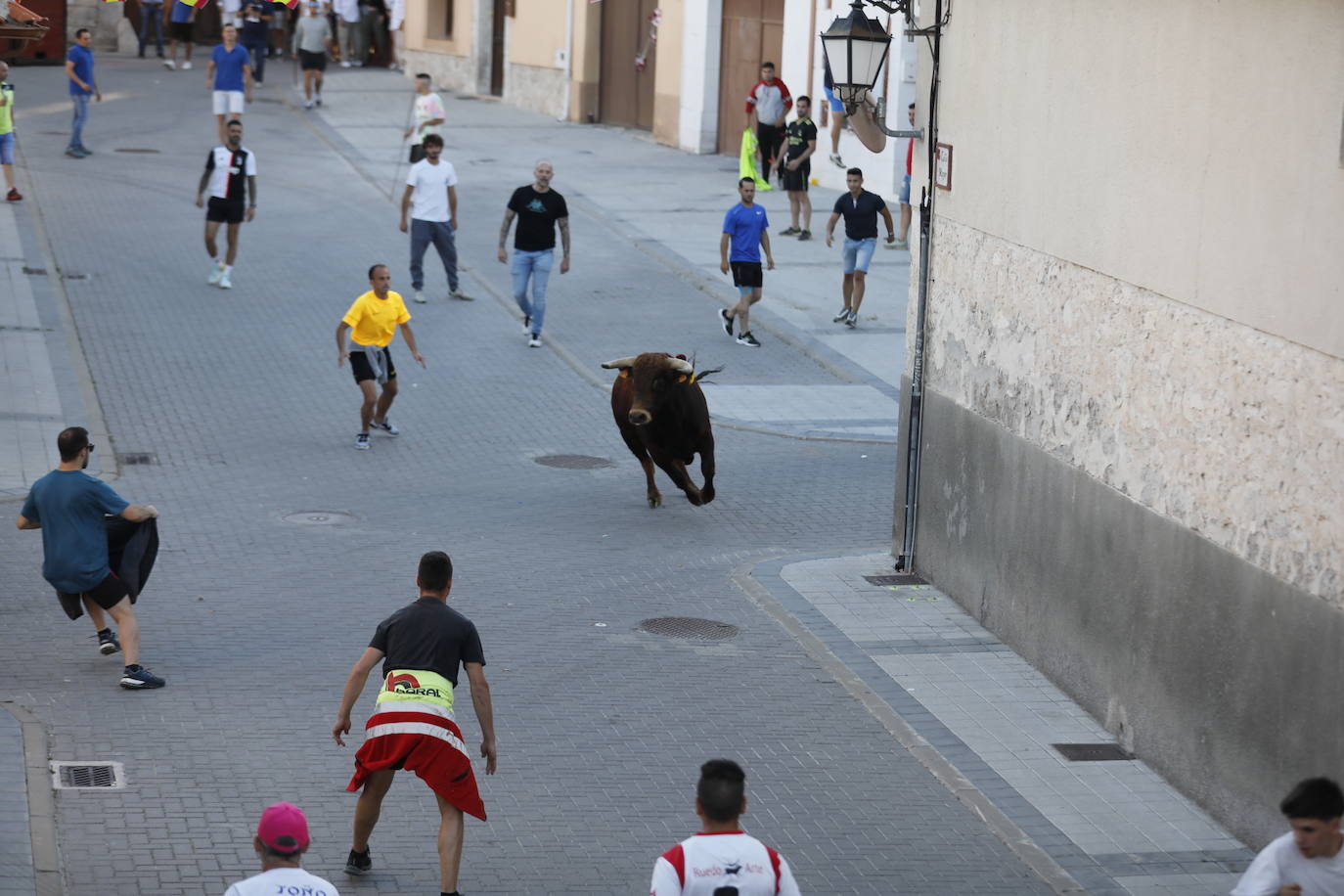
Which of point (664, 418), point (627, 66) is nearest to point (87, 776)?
point (664, 418)

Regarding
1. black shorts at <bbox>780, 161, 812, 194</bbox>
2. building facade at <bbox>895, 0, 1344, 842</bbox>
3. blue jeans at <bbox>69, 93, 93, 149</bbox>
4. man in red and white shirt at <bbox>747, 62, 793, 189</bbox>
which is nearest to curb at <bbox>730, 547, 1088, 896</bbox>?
building facade at <bbox>895, 0, 1344, 842</bbox>

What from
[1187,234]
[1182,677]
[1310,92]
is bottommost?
[1182,677]

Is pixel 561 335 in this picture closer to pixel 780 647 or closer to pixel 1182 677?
pixel 780 647

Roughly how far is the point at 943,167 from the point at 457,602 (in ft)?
16.3

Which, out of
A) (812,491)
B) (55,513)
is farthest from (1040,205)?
(55,513)

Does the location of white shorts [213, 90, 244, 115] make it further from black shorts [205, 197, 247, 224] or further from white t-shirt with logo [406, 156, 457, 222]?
white t-shirt with logo [406, 156, 457, 222]

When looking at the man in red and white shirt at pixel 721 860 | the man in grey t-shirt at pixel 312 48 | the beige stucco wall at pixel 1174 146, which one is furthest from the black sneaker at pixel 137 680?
the man in grey t-shirt at pixel 312 48

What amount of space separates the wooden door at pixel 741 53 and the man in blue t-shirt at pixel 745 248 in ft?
41.2

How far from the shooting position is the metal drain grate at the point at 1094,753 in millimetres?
10898

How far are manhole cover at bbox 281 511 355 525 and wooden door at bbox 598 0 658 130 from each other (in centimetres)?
2483

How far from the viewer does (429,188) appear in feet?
75.2

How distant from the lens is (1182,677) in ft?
33.8

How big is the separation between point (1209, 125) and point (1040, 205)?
234 cm

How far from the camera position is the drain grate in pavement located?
16.6m
